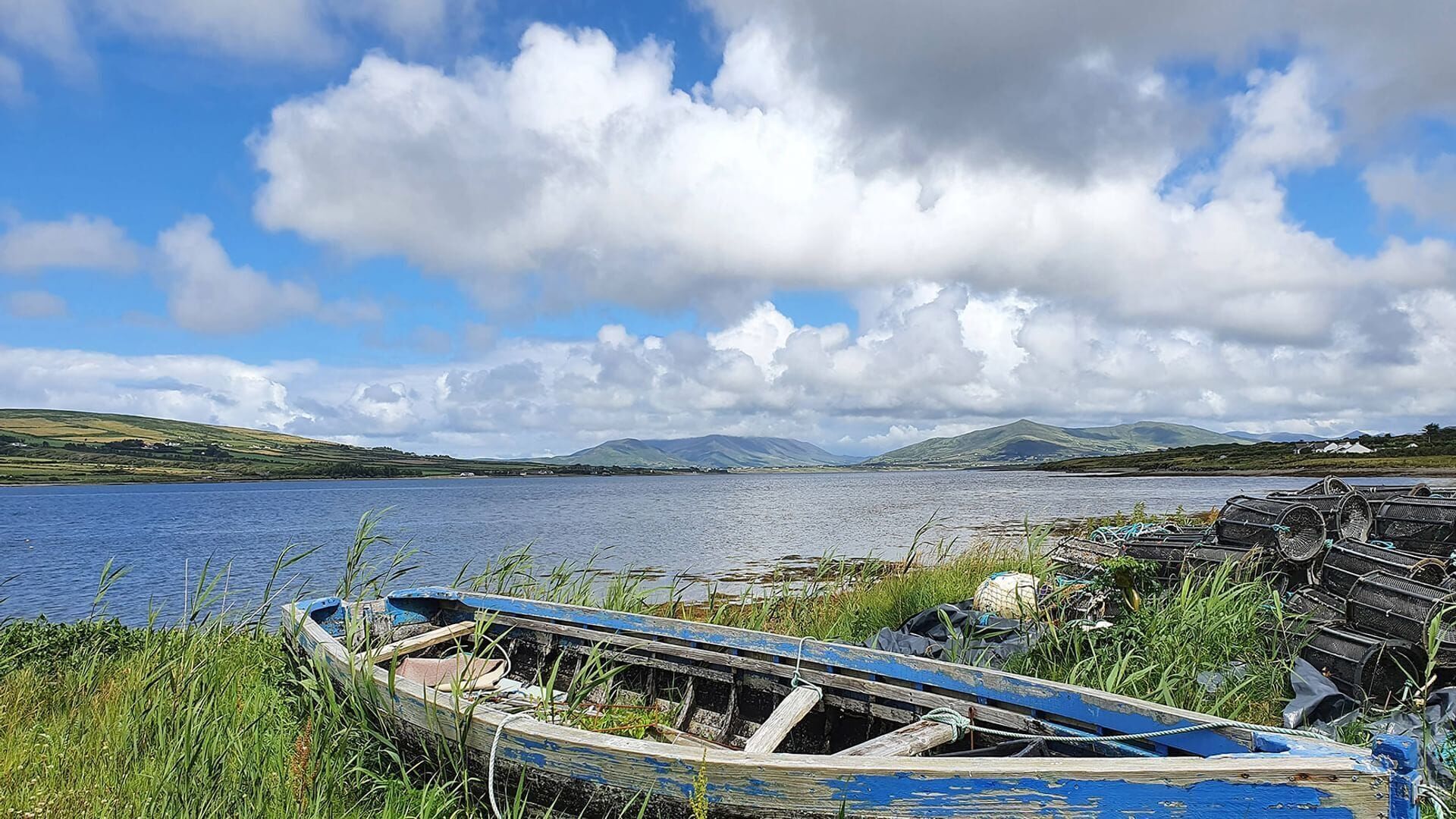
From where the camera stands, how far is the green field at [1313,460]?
64562 mm

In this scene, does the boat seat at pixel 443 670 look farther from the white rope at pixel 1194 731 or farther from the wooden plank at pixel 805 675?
the white rope at pixel 1194 731

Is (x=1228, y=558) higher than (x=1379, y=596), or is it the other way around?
(x=1228, y=558)

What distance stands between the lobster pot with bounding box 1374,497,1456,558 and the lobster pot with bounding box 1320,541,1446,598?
124cm

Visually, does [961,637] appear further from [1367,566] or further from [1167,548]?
[1367,566]

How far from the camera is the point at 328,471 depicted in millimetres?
140875

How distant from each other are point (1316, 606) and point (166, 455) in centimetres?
16549

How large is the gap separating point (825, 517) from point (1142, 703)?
44719 mm

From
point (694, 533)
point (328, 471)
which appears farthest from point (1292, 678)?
point (328, 471)

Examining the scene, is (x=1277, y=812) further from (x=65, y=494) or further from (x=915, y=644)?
(x=65, y=494)

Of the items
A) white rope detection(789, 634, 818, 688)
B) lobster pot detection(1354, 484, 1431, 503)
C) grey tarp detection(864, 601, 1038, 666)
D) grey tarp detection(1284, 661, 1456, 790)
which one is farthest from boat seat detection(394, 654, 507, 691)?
lobster pot detection(1354, 484, 1431, 503)

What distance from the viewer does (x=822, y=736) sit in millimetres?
5477

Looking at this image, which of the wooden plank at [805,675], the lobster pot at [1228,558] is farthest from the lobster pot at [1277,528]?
the wooden plank at [805,675]

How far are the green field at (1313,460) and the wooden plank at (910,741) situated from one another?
72058 millimetres

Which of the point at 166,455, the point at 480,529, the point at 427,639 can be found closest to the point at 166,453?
the point at 166,455
